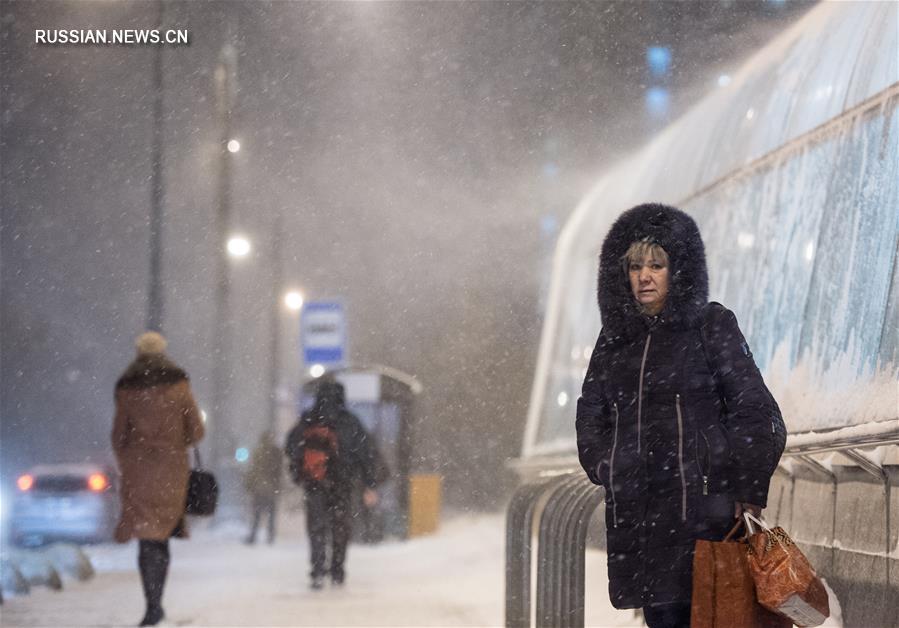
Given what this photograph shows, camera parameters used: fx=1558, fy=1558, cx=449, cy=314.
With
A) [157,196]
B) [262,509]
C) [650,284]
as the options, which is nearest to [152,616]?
[650,284]

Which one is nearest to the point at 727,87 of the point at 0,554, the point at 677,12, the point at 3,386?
the point at 677,12

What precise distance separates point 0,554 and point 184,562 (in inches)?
210

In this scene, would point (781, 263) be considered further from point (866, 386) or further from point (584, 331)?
point (584, 331)

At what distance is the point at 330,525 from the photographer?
12266 millimetres

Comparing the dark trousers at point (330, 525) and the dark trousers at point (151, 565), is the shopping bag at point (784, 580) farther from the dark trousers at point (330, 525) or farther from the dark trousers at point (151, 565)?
the dark trousers at point (330, 525)

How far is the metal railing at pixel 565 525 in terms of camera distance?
7.02 meters

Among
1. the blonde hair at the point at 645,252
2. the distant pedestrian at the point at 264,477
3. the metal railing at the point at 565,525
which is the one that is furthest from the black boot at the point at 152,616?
the distant pedestrian at the point at 264,477

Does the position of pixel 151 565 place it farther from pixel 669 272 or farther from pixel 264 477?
pixel 264 477

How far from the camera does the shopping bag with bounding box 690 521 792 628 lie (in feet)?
14.4

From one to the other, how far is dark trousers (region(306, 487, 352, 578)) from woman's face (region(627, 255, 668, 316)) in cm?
760

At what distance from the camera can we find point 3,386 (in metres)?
43.5

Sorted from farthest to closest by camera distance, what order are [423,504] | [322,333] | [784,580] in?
[423,504], [322,333], [784,580]

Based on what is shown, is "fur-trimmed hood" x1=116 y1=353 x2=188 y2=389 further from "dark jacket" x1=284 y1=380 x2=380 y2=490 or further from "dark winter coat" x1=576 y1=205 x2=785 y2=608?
"dark winter coat" x1=576 y1=205 x2=785 y2=608

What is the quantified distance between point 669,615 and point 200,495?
510 centimetres
